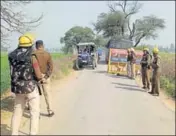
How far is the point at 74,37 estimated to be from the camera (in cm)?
5153

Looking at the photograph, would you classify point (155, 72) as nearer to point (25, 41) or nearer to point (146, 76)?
point (146, 76)

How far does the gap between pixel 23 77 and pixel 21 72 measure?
4.1 inches

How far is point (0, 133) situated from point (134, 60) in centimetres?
1631

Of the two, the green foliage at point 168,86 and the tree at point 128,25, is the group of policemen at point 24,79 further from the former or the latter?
the tree at point 128,25

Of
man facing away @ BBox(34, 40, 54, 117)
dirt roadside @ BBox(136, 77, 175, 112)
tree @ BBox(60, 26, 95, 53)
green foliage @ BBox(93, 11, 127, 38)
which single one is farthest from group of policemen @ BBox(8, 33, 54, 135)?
green foliage @ BBox(93, 11, 127, 38)

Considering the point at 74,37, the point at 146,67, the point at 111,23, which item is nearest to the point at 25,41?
the point at 146,67

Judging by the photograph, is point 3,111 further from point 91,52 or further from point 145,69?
point 91,52

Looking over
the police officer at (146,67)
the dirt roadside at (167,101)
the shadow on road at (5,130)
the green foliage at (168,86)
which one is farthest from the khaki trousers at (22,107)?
the police officer at (146,67)

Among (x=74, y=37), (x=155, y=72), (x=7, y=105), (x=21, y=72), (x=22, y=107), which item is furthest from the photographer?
(x=74, y=37)

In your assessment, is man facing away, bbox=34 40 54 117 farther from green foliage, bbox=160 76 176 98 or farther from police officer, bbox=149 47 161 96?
green foliage, bbox=160 76 176 98

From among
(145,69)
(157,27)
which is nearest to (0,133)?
(145,69)

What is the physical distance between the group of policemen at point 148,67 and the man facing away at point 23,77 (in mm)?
9447

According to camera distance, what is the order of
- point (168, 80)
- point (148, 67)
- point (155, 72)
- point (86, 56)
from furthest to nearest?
point (86, 56) → point (168, 80) → point (148, 67) → point (155, 72)

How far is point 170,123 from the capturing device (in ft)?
36.4
